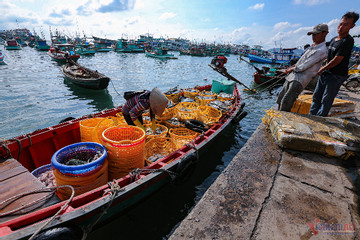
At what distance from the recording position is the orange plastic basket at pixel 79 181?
8.00 feet

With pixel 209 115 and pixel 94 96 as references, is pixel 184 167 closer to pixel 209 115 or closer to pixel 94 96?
pixel 209 115

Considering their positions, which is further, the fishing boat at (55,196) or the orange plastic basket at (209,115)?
the orange plastic basket at (209,115)

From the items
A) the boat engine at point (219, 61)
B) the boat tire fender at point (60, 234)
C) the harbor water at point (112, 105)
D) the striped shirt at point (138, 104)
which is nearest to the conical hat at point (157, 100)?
the striped shirt at point (138, 104)

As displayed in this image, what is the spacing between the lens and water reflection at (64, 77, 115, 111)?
12.3m

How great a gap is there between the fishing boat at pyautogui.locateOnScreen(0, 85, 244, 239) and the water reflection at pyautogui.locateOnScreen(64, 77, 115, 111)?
7.87 meters

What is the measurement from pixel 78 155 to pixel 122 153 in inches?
32.5

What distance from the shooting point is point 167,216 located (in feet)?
13.2

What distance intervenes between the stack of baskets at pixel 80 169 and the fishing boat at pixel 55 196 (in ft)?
0.44

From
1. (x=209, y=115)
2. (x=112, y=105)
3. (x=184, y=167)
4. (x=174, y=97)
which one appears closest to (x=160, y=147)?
(x=184, y=167)

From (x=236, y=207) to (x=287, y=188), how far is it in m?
0.85

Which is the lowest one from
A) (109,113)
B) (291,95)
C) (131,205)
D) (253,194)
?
(131,205)

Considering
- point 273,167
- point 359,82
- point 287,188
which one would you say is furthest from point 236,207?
point 359,82

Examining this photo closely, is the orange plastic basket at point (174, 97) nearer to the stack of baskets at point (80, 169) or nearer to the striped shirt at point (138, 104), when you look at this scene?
the striped shirt at point (138, 104)

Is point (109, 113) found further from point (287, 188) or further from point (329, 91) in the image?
point (329, 91)
